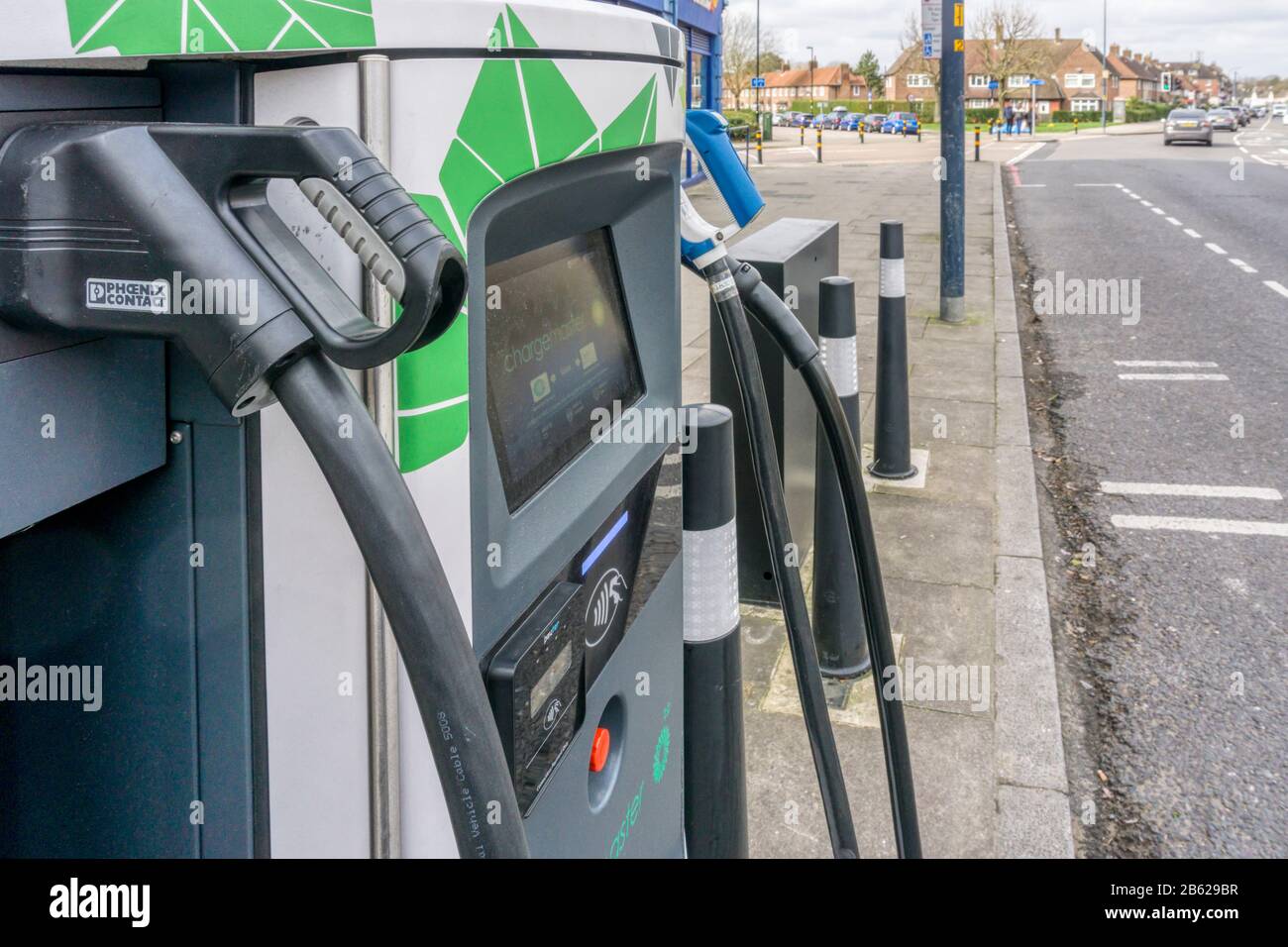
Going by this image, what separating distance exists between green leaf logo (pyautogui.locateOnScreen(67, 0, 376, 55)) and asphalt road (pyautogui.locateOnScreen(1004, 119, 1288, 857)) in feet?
8.93

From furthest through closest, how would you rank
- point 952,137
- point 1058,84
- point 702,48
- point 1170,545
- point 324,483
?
point 1058,84 < point 702,48 < point 952,137 < point 1170,545 < point 324,483

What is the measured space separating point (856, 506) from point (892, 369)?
9.09 ft

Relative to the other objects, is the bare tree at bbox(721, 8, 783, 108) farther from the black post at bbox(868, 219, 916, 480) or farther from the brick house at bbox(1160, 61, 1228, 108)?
the brick house at bbox(1160, 61, 1228, 108)

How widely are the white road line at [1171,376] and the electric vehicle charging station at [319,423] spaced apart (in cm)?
683

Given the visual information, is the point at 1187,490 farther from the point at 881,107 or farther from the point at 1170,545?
the point at 881,107

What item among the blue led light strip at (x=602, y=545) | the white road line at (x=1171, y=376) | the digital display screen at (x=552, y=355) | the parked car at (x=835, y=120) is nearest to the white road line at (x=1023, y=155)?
the white road line at (x=1171, y=376)

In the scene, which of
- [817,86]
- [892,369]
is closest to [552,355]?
[892,369]

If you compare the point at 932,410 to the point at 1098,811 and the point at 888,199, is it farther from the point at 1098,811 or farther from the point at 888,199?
the point at 888,199

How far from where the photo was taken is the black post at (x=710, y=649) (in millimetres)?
1908

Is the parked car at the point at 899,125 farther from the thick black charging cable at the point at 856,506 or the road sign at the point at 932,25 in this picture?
the thick black charging cable at the point at 856,506

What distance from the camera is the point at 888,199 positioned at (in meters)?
19.0

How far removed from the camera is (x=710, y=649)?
1963 mm

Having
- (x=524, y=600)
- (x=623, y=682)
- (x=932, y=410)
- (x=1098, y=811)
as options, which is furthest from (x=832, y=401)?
(x=932, y=410)

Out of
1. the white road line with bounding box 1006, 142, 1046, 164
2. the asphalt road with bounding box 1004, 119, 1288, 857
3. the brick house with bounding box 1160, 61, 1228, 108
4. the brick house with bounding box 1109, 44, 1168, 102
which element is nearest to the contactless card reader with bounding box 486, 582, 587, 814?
the asphalt road with bounding box 1004, 119, 1288, 857
